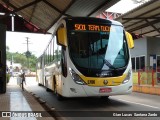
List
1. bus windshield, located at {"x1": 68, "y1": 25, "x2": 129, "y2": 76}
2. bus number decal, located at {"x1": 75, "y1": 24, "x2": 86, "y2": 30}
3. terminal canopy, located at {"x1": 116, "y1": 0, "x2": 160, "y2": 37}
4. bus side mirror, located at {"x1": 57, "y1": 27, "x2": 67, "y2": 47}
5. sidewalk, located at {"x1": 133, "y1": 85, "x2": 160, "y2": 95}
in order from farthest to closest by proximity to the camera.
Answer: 1. sidewalk, located at {"x1": 133, "y1": 85, "x2": 160, "y2": 95}
2. terminal canopy, located at {"x1": 116, "y1": 0, "x2": 160, "y2": 37}
3. bus number decal, located at {"x1": 75, "y1": 24, "x2": 86, "y2": 30}
4. bus side mirror, located at {"x1": 57, "y1": 27, "x2": 67, "y2": 47}
5. bus windshield, located at {"x1": 68, "y1": 25, "x2": 129, "y2": 76}

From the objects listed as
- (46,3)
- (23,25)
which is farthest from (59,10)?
(23,25)

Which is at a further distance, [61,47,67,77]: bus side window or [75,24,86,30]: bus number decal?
[75,24,86,30]: bus number decal

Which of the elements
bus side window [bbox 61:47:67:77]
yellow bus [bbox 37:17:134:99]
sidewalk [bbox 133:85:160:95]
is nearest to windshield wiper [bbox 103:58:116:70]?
yellow bus [bbox 37:17:134:99]

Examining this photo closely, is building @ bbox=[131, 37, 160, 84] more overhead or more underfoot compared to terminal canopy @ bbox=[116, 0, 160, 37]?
more underfoot

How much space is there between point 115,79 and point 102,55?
93cm

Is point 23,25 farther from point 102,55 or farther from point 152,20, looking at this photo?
point 102,55

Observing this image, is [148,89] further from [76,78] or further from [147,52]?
[76,78]

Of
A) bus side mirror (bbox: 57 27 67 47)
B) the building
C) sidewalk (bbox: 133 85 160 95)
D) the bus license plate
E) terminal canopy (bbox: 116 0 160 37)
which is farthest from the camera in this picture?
the building

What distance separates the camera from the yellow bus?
1050 cm

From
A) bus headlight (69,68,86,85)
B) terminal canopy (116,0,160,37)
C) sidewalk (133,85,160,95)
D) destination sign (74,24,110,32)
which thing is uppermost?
terminal canopy (116,0,160,37)

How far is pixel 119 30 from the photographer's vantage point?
37.5ft

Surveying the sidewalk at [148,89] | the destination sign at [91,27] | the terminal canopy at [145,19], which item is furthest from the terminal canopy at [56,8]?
the destination sign at [91,27]

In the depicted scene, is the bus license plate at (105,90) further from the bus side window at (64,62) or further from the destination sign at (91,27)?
the destination sign at (91,27)

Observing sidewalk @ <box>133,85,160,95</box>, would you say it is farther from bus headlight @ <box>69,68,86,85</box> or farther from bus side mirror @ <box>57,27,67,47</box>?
bus side mirror @ <box>57,27,67,47</box>
